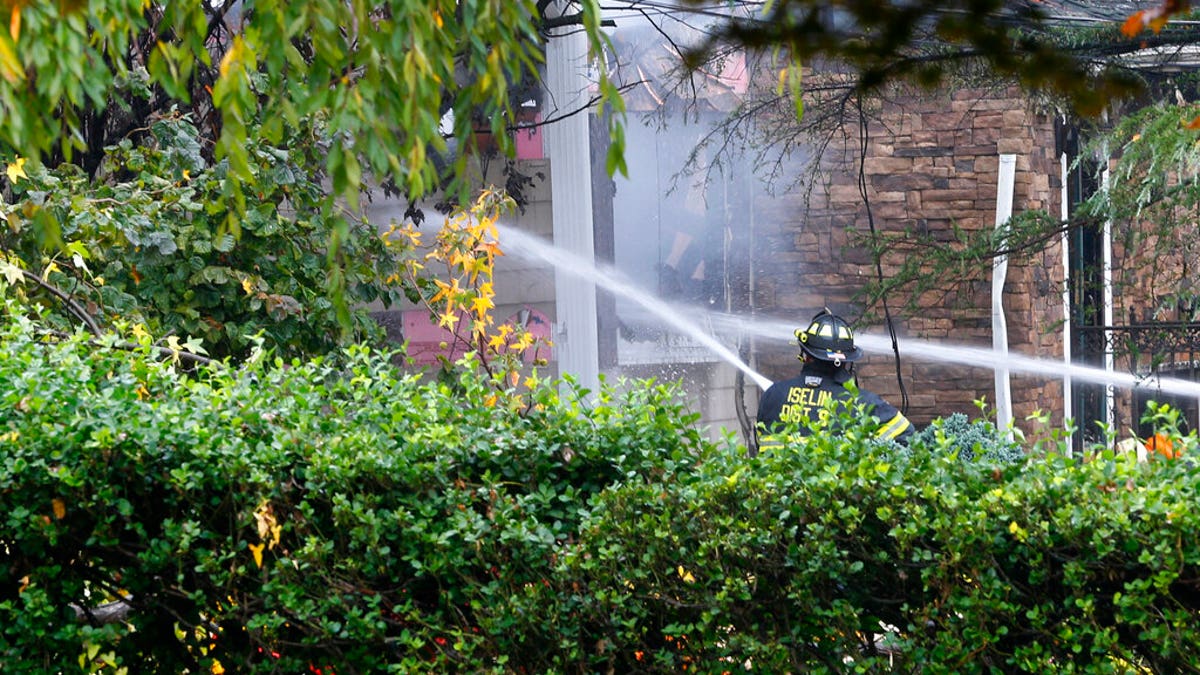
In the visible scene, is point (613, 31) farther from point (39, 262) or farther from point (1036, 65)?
point (39, 262)

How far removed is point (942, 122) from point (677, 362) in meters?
2.56

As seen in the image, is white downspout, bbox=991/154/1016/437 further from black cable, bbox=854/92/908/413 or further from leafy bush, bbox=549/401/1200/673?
leafy bush, bbox=549/401/1200/673

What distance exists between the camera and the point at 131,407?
3393 millimetres

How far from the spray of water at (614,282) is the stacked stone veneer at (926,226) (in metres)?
0.35

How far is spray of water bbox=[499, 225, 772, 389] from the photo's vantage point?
855 centimetres

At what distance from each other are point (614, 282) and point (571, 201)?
94 centimetres

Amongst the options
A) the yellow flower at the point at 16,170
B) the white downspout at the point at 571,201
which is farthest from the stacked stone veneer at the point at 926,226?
the yellow flower at the point at 16,170

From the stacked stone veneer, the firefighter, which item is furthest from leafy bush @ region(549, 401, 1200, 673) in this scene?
the stacked stone veneer

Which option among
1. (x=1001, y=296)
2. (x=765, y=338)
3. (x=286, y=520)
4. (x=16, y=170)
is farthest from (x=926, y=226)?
(x=286, y=520)

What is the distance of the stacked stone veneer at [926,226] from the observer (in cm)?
964

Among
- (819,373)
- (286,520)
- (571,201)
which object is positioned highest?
(571,201)

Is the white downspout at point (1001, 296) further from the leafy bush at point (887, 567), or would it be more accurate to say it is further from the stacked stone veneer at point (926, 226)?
the leafy bush at point (887, 567)

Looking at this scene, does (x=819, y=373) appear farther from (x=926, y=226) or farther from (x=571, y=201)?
(x=926, y=226)

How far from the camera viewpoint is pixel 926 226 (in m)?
9.75
